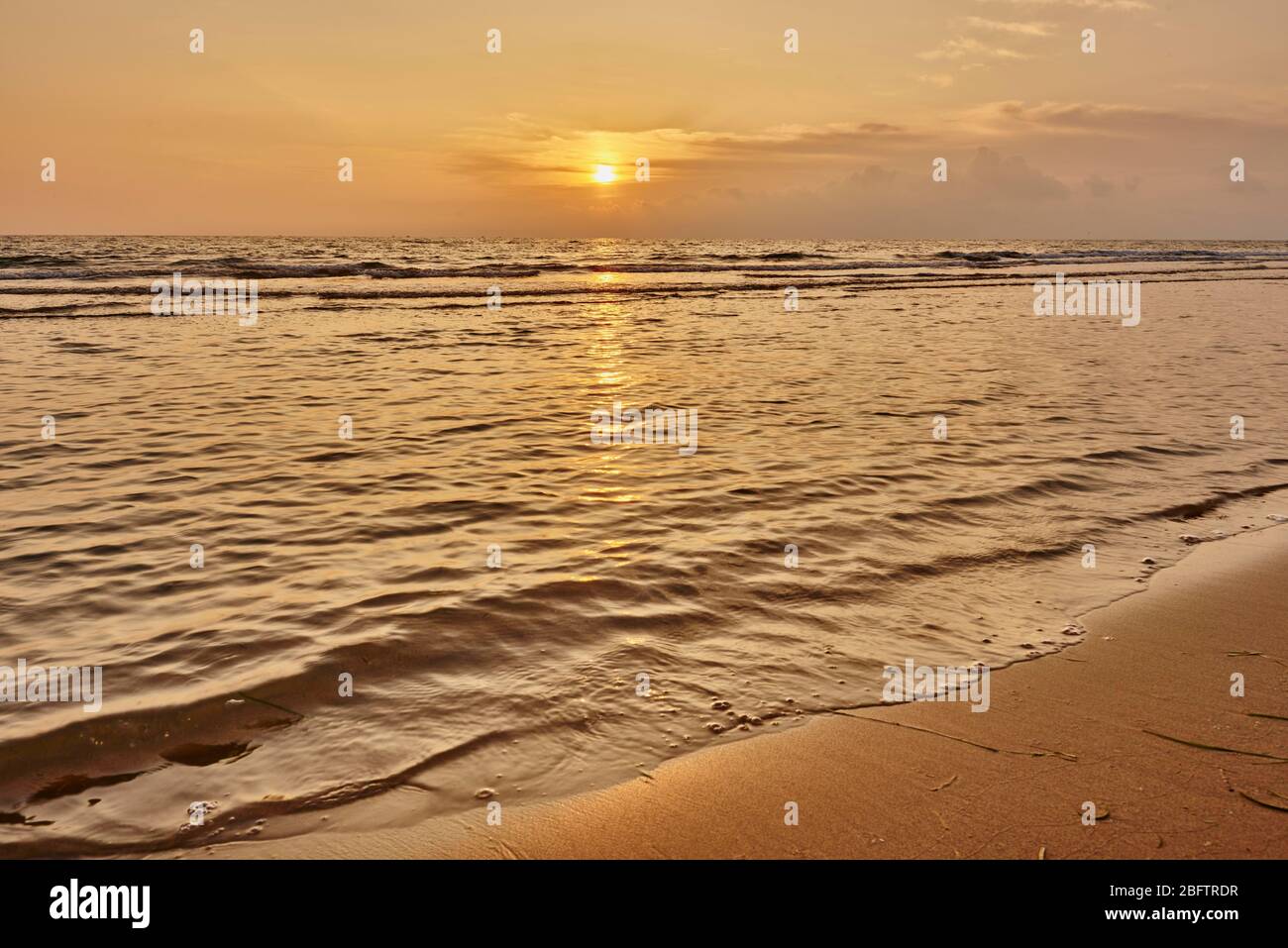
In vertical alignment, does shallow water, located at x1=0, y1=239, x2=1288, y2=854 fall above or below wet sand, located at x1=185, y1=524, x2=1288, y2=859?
above

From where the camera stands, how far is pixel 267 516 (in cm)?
675

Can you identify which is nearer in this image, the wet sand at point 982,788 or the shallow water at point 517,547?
the wet sand at point 982,788

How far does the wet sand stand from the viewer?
3104 millimetres

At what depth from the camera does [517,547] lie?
6164 millimetres

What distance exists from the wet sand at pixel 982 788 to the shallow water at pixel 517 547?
0.22 m

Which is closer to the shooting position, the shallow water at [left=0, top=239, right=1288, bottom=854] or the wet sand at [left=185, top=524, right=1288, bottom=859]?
the wet sand at [left=185, top=524, right=1288, bottom=859]

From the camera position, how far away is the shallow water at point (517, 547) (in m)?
3.79

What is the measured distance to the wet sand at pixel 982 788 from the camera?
310 cm

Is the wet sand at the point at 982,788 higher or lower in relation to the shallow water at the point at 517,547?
lower

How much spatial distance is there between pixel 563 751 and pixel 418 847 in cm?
81

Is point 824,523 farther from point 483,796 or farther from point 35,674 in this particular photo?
point 35,674

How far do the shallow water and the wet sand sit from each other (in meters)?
0.22

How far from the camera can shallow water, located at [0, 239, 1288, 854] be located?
3.79 m
